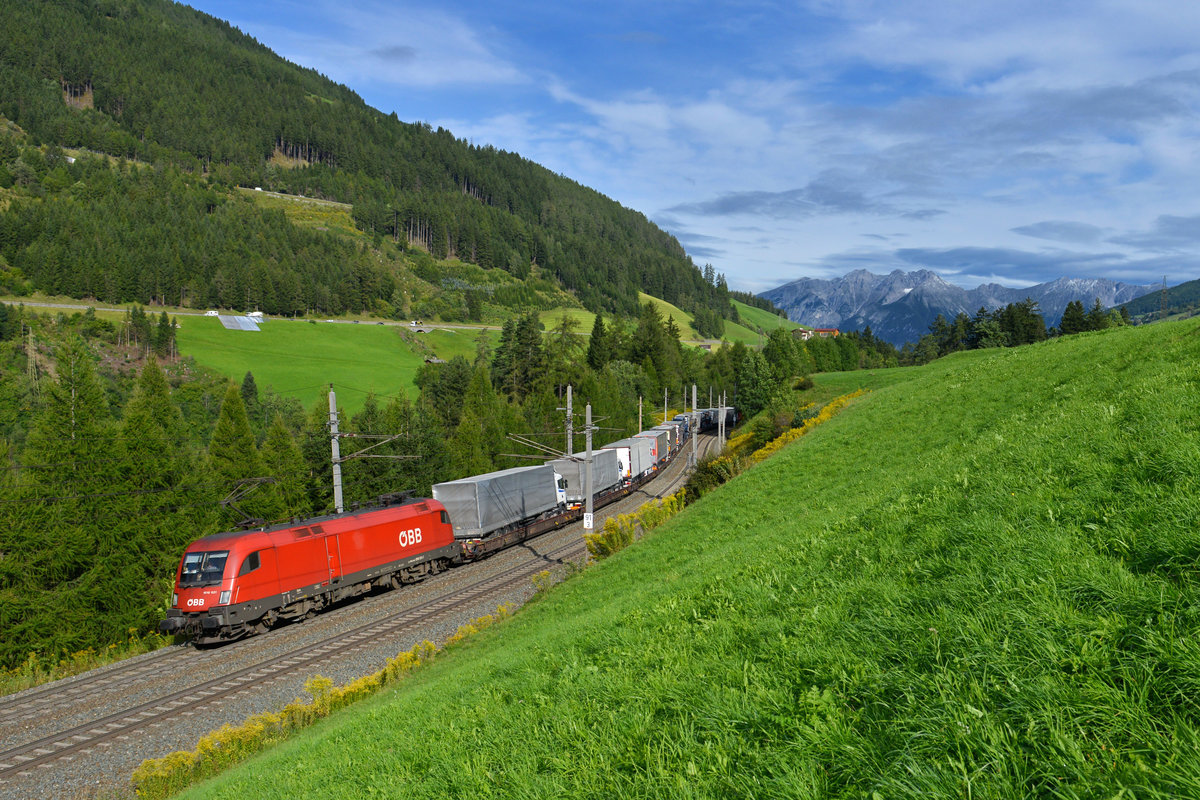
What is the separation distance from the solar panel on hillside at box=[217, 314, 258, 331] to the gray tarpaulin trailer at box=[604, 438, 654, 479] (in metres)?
105

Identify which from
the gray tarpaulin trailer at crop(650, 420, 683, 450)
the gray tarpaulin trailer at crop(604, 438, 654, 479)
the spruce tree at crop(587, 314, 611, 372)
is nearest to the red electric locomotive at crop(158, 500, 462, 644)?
the gray tarpaulin trailer at crop(604, 438, 654, 479)

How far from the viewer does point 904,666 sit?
4.56 metres

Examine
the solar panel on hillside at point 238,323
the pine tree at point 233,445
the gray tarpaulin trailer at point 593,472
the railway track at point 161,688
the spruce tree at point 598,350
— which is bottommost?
the railway track at point 161,688

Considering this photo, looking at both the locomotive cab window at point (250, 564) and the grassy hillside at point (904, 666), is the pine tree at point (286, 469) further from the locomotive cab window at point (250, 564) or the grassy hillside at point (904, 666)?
the grassy hillside at point (904, 666)

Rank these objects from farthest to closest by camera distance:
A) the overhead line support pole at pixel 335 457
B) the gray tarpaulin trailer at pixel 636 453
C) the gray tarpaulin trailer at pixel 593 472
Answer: the gray tarpaulin trailer at pixel 636 453 < the gray tarpaulin trailer at pixel 593 472 < the overhead line support pole at pixel 335 457

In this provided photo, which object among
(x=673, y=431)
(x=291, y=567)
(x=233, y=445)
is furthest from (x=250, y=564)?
(x=673, y=431)

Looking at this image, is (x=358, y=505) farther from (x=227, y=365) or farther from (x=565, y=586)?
(x=227, y=365)

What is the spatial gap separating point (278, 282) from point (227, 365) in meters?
54.3

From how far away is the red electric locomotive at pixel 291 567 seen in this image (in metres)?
20.4

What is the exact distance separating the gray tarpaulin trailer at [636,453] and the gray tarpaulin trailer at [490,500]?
497 inches

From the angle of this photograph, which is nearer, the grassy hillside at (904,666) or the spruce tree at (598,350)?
the grassy hillside at (904,666)

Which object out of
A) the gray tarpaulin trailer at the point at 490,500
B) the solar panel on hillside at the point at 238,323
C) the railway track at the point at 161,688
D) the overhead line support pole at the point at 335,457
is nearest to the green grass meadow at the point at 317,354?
the solar panel on hillside at the point at 238,323

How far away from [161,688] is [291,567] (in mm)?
5418

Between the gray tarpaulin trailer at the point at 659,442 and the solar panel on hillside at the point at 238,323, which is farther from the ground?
the solar panel on hillside at the point at 238,323
